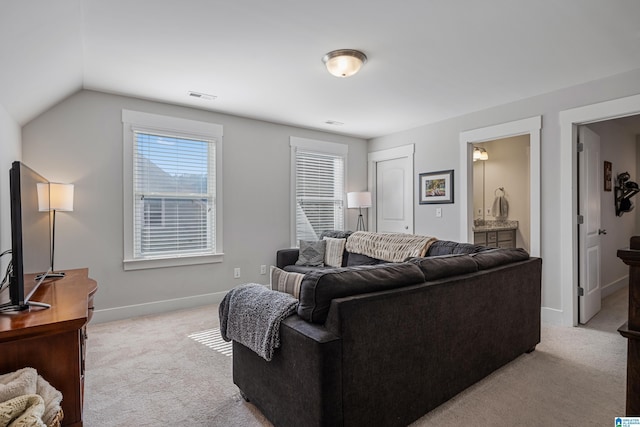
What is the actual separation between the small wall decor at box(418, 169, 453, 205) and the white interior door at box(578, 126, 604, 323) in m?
1.45

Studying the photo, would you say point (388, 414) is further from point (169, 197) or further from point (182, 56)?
point (169, 197)

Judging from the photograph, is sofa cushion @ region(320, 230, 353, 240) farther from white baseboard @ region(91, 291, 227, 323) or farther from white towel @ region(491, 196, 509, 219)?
white towel @ region(491, 196, 509, 219)

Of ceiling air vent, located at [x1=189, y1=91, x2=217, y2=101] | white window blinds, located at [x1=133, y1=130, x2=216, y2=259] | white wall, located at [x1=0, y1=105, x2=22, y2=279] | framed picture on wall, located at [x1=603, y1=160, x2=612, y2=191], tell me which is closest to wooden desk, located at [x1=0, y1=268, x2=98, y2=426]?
white wall, located at [x1=0, y1=105, x2=22, y2=279]

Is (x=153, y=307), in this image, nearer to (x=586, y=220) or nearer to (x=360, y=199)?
(x=360, y=199)

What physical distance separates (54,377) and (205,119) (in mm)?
3470

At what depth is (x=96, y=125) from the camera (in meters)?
3.62

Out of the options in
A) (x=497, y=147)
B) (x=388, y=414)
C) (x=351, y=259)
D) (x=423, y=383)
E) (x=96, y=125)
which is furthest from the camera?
(x=497, y=147)

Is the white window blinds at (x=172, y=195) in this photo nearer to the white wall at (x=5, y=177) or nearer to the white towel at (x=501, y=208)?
the white wall at (x=5, y=177)

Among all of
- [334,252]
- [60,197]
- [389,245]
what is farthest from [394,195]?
[60,197]

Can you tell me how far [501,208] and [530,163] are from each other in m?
2.00

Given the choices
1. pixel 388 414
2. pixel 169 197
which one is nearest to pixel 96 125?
pixel 169 197

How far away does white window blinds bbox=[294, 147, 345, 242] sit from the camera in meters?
5.20

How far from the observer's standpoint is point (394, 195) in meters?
5.55

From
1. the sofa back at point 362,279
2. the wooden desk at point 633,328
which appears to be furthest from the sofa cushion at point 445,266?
the wooden desk at point 633,328
